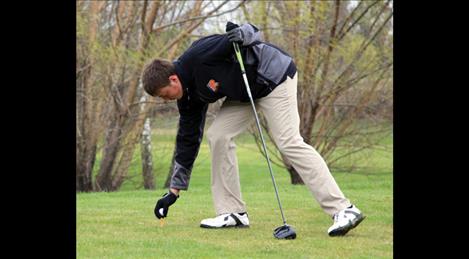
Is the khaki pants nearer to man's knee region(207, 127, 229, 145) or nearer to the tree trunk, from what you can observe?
man's knee region(207, 127, 229, 145)

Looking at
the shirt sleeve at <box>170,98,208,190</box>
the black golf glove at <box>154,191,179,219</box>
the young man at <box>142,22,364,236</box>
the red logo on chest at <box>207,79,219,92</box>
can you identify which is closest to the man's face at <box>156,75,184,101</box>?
the young man at <box>142,22,364,236</box>

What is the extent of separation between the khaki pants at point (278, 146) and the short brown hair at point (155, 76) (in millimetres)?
765

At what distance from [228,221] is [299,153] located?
926 mm

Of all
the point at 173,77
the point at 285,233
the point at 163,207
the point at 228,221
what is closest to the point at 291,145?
the point at 285,233

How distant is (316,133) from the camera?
13906 mm

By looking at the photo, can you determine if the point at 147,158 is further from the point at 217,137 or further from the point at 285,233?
the point at 285,233

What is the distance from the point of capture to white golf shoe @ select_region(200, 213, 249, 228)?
7316 millimetres

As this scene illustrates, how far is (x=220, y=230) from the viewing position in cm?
718

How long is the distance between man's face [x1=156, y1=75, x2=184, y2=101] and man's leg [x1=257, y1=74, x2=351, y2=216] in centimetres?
73
